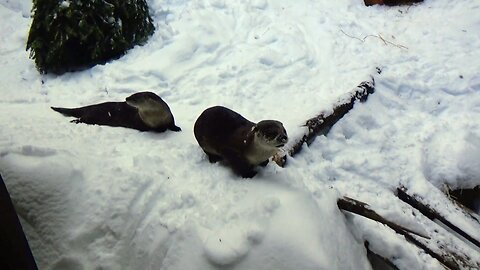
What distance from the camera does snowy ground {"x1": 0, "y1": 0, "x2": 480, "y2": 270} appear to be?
202 centimetres

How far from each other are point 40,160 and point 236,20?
277cm

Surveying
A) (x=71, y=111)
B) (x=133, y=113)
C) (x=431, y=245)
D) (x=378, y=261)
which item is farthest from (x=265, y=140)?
(x=71, y=111)

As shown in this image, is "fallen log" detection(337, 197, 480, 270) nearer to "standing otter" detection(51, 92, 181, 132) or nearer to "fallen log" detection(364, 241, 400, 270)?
"fallen log" detection(364, 241, 400, 270)

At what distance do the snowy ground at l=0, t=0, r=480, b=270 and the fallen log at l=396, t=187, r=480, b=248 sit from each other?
7 centimetres

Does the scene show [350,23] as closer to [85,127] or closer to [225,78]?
[225,78]

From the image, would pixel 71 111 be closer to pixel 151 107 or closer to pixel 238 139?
pixel 151 107

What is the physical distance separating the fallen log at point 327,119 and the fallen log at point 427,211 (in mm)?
619

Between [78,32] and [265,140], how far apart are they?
2.38 metres

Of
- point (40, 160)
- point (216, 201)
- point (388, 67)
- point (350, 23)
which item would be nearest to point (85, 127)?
point (40, 160)

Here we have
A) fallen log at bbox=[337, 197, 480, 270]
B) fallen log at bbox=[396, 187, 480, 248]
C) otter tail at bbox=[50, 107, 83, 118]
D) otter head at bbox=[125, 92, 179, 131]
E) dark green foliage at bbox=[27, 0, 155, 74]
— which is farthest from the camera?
dark green foliage at bbox=[27, 0, 155, 74]

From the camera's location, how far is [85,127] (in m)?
2.73

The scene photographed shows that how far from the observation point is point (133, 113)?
291 centimetres

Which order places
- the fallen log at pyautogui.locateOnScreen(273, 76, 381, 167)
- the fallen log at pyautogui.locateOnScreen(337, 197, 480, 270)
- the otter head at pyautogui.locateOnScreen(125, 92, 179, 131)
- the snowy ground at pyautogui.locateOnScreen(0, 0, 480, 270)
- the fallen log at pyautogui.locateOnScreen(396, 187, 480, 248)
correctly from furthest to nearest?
the otter head at pyautogui.locateOnScreen(125, 92, 179, 131)
the fallen log at pyautogui.locateOnScreen(273, 76, 381, 167)
the fallen log at pyautogui.locateOnScreen(396, 187, 480, 248)
the fallen log at pyautogui.locateOnScreen(337, 197, 480, 270)
the snowy ground at pyautogui.locateOnScreen(0, 0, 480, 270)

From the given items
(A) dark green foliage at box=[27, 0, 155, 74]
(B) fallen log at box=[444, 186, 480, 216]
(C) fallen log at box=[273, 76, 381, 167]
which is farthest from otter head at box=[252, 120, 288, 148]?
(A) dark green foliage at box=[27, 0, 155, 74]
